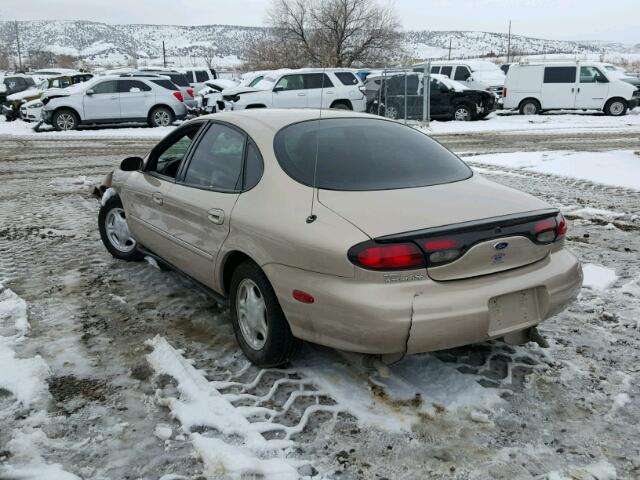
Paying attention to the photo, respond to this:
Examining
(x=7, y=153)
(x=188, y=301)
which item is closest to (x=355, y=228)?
(x=188, y=301)

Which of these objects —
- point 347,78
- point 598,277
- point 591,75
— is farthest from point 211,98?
point 598,277

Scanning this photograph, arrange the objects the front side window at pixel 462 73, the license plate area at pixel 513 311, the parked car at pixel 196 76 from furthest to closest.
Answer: the parked car at pixel 196 76 → the front side window at pixel 462 73 → the license plate area at pixel 513 311

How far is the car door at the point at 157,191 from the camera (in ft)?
14.7

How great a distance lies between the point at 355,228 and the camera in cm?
296

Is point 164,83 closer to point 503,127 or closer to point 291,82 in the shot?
point 291,82

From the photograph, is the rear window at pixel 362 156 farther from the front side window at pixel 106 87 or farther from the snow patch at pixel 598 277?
the front side window at pixel 106 87

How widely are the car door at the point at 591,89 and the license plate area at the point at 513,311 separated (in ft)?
66.0

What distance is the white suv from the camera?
17844 millimetres

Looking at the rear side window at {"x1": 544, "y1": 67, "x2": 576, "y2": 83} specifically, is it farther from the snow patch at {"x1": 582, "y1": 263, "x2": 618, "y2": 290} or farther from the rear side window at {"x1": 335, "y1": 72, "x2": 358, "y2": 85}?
the snow patch at {"x1": 582, "y1": 263, "x2": 618, "y2": 290}

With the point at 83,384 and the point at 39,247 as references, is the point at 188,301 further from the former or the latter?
the point at 39,247

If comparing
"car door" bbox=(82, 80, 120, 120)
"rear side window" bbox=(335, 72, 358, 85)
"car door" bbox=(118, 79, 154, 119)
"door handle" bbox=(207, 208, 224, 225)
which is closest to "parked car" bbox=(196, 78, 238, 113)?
"car door" bbox=(118, 79, 154, 119)

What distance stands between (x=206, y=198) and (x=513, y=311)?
2.01 m

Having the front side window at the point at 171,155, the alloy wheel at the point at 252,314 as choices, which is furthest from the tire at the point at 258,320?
the front side window at the point at 171,155

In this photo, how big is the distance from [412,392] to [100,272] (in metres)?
3.23
